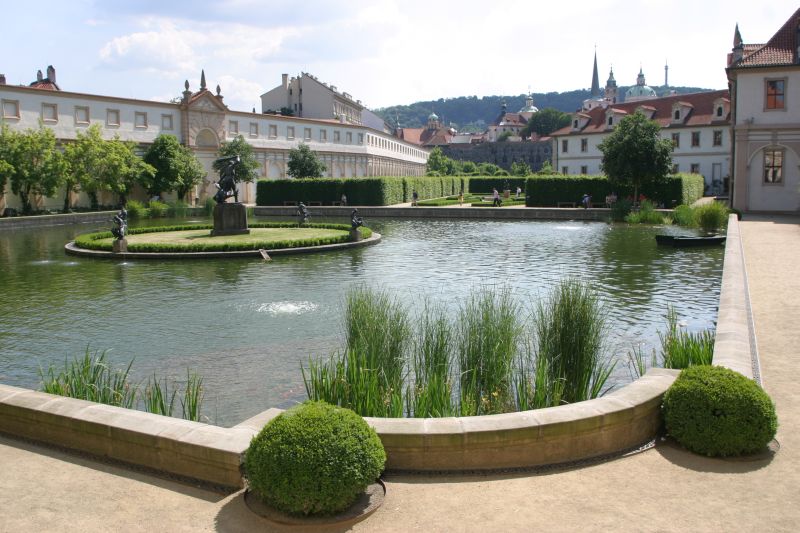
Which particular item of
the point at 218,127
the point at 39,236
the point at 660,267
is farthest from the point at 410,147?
the point at 660,267

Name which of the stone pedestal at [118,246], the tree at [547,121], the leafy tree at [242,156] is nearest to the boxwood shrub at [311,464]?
the stone pedestal at [118,246]

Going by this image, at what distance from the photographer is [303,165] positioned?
6569 cm

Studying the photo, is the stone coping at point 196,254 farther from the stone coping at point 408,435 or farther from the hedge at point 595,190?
the hedge at point 595,190

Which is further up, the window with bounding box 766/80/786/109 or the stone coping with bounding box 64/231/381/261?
the window with bounding box 766/80/786/109

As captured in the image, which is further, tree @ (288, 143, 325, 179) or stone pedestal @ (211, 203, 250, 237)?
tree @ (288, 143, 325, 179)

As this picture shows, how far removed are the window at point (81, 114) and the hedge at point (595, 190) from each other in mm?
34491

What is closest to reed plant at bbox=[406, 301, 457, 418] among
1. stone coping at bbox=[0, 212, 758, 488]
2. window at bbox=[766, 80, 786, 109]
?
stone coping at bbox=[0, 212, 758, 488]

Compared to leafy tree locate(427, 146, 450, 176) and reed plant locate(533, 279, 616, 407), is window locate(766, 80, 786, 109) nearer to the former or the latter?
reed plant locate(533, 279, 616, 407)

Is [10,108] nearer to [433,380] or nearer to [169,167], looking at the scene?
[169,167]

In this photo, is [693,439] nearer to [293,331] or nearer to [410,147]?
[293,331]

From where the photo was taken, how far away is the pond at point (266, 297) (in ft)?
34.3

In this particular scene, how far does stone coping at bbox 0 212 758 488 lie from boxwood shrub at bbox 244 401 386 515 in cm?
52

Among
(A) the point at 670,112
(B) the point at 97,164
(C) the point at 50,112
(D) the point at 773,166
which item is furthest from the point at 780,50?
(C) the point at 50,112

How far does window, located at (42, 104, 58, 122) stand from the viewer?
5212 centimetres
